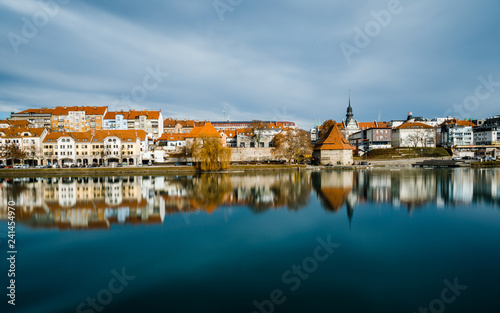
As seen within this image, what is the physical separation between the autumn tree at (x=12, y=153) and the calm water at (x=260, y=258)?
3540cm

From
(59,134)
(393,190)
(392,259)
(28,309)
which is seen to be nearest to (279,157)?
(393,190)

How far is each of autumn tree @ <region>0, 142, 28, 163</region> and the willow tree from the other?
27.0 metres

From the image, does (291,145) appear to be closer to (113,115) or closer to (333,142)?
(333,142)

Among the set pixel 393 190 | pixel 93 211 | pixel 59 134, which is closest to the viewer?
pixel 93 211

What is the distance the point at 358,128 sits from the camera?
78.2 m

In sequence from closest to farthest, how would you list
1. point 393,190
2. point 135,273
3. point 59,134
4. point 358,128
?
point 135,273, point 393,190, point 59,134, point 358,128

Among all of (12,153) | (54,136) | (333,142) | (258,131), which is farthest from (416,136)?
(12,153)

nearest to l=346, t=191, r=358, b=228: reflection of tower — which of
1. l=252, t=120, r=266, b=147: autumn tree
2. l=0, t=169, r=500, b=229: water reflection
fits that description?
l=0, t=169, r=500, b=229: water reflection

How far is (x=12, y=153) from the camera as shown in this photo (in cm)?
4172

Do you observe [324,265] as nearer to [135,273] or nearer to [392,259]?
[392,259]

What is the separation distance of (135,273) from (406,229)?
9.00 m

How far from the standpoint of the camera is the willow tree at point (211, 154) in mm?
36219

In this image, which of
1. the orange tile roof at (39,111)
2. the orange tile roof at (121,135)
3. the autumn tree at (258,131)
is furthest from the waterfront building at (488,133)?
the orange tile roof at (39,111)

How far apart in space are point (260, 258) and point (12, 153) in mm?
49281
